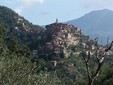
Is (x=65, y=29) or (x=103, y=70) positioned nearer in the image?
(x=103, y=70)

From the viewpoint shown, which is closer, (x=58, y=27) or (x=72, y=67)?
(x=72, y=67)

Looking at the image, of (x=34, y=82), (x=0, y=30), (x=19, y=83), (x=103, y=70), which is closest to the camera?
(x=19, y=83)

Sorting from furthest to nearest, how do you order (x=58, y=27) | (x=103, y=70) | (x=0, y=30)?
(x=58, y=27)
(x=103, y=70)
(x=0, y=30)

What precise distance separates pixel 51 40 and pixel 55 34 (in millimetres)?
6497

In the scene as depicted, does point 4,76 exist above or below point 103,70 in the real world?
above

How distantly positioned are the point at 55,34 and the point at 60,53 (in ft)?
58.8

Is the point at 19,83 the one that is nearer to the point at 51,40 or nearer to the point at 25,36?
the point at 51,40

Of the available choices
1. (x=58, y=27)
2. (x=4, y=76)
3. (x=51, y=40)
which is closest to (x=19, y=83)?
(x=4, y=76)

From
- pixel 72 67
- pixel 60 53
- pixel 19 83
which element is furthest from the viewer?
pixel 60 53

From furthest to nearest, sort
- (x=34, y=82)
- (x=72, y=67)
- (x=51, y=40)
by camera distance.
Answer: (x=51, y=40), (x=72, y=67), (x=34, y=82)

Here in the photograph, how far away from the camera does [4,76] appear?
28.8 metres

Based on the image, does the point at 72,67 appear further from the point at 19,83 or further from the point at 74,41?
the point at 19,83

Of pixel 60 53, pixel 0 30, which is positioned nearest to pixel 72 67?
pixel 60 53

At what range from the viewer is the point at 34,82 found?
30297mm
